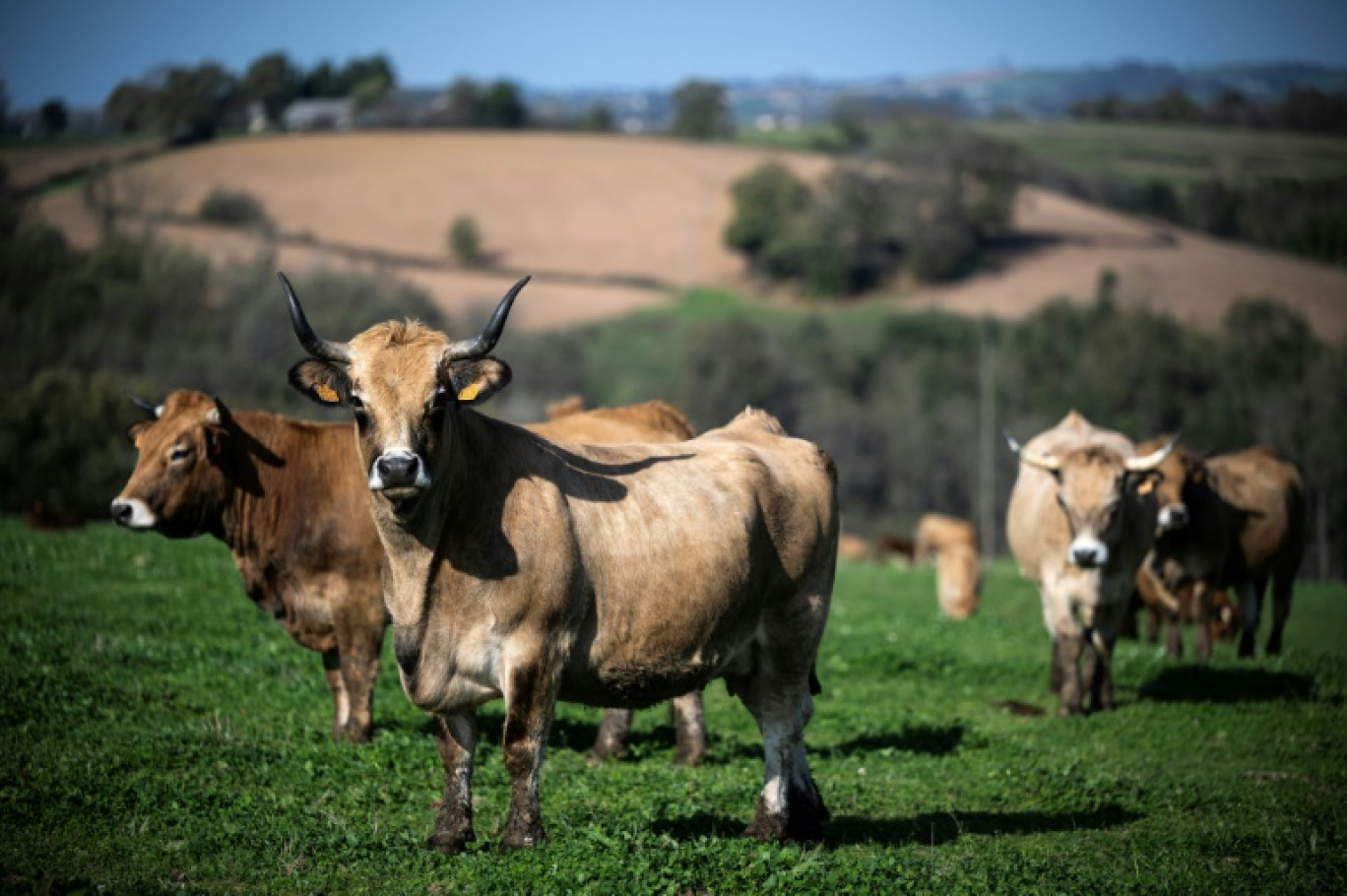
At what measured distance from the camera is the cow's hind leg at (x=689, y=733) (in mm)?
13195

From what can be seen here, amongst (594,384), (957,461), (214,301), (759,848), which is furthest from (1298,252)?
(759,848)

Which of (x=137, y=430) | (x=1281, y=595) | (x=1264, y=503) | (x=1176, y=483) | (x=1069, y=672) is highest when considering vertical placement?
(x=137, y=430)

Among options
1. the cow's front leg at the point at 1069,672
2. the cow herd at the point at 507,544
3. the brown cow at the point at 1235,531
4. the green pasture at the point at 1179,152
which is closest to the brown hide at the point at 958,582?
the brown cow at the point at 1235,531

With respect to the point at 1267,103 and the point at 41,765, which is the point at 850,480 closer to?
the point at 41,765

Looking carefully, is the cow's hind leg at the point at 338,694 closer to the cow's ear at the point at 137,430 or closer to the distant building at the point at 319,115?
the cow's ear at the point at 137,430

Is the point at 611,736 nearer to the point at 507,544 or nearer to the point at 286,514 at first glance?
the point at 286,514

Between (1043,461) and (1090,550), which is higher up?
(1043,461)

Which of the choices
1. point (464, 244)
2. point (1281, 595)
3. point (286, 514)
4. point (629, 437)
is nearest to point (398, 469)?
point (286, 514)

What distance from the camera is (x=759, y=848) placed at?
941 centimetres

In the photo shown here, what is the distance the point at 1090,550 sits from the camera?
1653 centimetres

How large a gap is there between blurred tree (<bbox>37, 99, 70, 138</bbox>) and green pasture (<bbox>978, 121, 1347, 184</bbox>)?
85.8m

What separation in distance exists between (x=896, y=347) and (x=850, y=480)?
58.5ft

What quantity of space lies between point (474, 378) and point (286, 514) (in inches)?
174

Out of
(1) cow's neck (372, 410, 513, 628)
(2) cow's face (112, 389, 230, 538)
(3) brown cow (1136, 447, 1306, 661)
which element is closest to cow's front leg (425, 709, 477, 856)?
(1) cow's neck (372, 410, 513, 628)
